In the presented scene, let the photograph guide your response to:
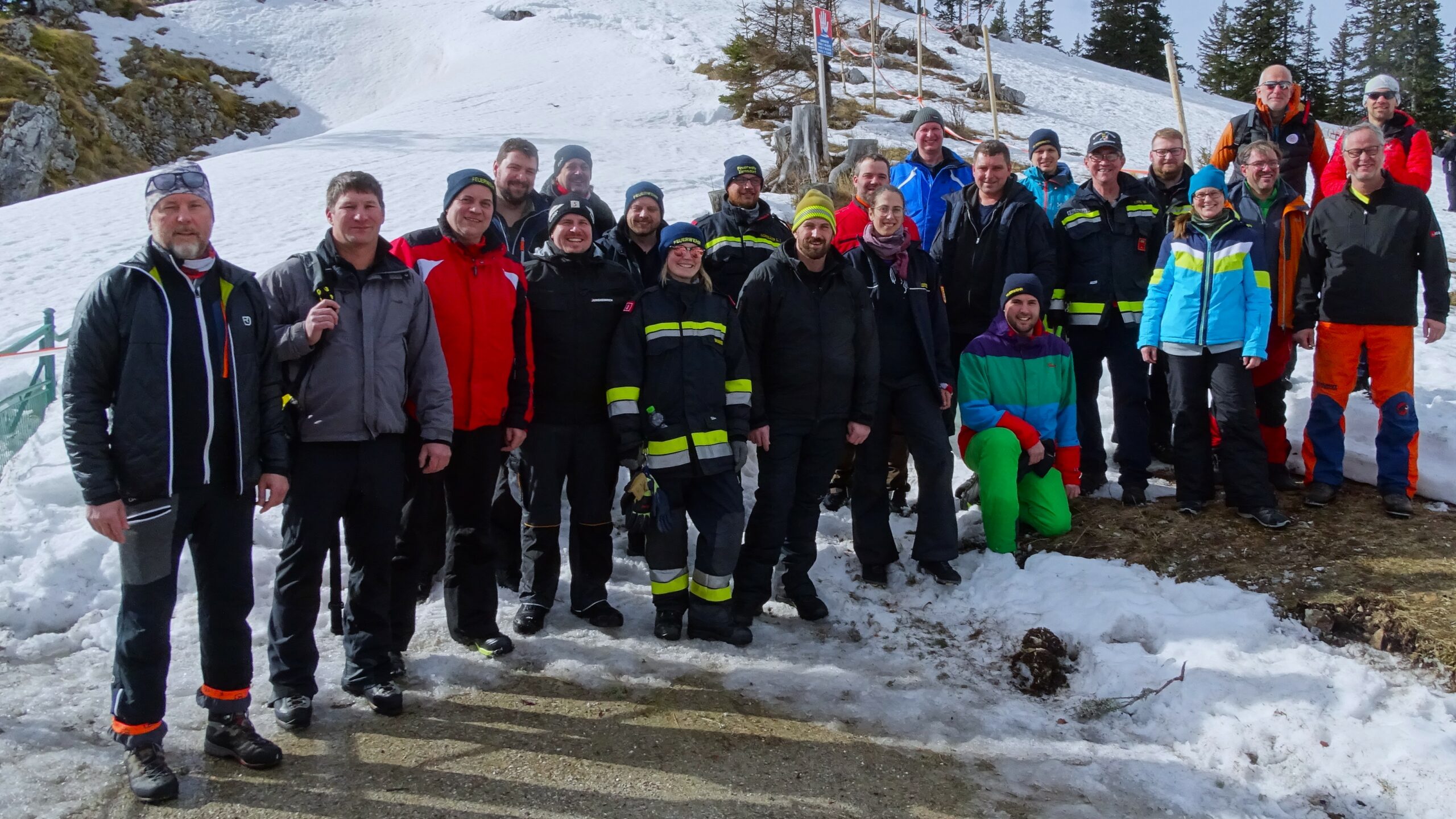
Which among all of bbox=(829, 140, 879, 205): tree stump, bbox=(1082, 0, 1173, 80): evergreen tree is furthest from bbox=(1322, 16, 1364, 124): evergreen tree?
bbox=(829, 140, 879, 205): tree stump

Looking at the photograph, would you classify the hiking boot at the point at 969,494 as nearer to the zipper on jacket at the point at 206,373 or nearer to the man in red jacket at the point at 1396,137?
the man in red jacket at the point at 1396,137

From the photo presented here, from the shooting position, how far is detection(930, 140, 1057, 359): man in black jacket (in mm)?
5863

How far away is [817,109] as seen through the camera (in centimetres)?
1395

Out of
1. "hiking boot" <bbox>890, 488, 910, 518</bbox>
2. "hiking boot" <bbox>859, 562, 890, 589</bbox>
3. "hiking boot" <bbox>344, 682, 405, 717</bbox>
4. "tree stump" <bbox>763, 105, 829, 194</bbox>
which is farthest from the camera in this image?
"tree stump" <bbox>763, 105, 829, 194</bbox>

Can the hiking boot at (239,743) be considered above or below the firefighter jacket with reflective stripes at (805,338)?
below

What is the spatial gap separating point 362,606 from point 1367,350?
601 cm

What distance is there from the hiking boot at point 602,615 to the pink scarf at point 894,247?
252 centimetres

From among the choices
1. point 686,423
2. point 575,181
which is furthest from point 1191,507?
point 575,181

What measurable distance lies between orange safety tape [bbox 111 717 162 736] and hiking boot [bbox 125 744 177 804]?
49 mm

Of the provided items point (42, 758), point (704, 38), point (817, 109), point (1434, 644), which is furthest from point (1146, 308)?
point (704, 38)

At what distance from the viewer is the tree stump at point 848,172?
11.2 meters

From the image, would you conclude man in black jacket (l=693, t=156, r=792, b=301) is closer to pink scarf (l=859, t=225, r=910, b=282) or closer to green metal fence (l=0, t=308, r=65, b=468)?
pink scarf (l=859, t=225, r=910, b=282)

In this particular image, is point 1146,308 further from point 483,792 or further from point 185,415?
point 185,415

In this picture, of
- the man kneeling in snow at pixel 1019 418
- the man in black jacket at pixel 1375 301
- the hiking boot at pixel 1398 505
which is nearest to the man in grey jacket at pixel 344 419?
the man kneeling in snow at pixel 1019 418
